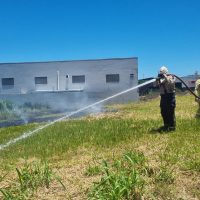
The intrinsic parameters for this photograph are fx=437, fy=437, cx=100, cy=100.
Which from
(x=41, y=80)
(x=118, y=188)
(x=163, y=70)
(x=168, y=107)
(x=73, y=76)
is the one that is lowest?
(x=118, y=188)

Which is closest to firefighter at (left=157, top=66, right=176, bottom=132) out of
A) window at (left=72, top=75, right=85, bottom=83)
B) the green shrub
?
the green shrub

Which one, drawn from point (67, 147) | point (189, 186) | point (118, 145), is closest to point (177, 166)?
point (189, 186)

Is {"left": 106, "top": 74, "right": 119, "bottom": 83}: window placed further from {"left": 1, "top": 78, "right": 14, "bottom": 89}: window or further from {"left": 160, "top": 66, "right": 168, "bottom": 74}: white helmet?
{"left": 160, "top": 66, "right": 168, "bottom": 74}: white helmet

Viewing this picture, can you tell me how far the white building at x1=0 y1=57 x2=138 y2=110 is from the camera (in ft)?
162

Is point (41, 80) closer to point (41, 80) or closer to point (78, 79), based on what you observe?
point (41, 80)

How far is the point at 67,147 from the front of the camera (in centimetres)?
1219

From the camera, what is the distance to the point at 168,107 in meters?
13.6

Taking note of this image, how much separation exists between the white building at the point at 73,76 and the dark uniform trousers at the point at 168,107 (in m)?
35.0

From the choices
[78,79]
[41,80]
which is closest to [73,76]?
[78,79]

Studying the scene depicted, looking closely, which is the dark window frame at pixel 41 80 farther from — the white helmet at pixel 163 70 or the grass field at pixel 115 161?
the white helmet at pixel 163 70

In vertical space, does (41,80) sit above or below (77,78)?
below

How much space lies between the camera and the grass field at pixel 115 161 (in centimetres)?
672

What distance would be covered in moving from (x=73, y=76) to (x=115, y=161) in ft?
136

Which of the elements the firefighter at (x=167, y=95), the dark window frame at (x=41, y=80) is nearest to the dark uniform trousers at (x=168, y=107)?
the firefighter at (x=167, y=95)
